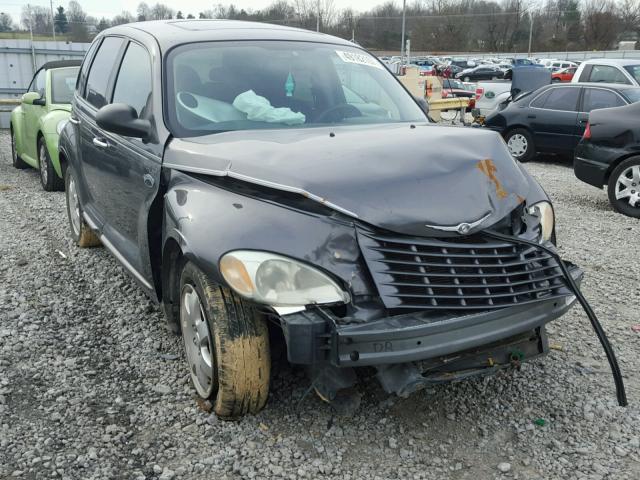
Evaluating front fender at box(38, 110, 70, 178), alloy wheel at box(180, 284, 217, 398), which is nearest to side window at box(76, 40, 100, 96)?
front fender at box(38, 110, 70, 178)

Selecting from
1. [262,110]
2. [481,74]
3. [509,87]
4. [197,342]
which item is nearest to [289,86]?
[262,110]

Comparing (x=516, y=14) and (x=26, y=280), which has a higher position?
(x=516, y=14)

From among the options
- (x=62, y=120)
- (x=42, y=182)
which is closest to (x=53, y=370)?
(x=62, y=120)

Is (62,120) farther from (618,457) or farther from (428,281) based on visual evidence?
(618,457)

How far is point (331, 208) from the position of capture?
2.78 m

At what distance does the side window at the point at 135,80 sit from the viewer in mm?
4004

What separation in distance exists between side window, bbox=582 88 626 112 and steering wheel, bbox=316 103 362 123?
27.0ft

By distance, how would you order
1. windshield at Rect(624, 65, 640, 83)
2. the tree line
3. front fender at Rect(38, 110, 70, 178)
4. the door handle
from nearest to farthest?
the door handle < front fender at Rect(38, 110, 70, 178) < windshield at Rect(624, 65, 640, 83) < the tree line

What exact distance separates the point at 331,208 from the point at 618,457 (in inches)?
66.1

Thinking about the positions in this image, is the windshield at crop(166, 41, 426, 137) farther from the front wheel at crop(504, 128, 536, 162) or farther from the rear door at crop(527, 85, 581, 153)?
the front wheel at crop(504, 128, 536, 162)

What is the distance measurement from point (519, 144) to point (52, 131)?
804 centimetres

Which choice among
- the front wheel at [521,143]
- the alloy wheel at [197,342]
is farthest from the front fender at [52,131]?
the front wheel at [521,143]

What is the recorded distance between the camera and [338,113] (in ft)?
13.4

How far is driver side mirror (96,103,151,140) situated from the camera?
366 centimetres
